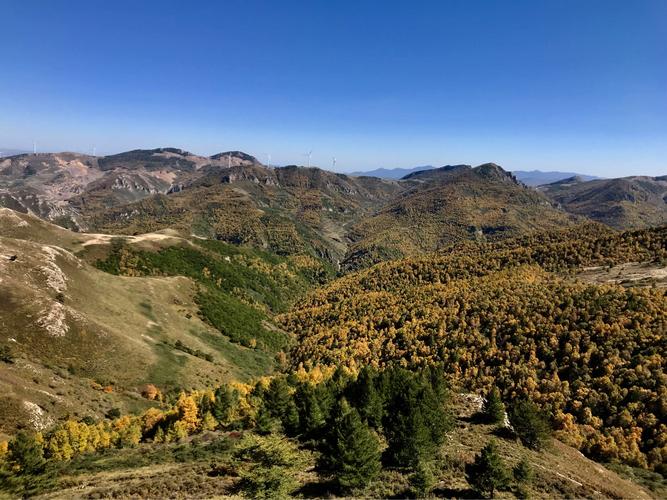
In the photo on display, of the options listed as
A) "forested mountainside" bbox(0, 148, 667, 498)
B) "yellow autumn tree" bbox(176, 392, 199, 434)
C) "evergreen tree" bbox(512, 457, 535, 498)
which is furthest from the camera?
"yellow autumn tree" bbox(176, 392, 199, 434)

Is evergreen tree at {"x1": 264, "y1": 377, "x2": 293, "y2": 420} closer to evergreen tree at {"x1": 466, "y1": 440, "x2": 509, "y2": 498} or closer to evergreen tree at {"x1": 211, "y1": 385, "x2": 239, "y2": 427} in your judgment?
evergreen tree at {"x1": 211, "y1": 385, "x2": 239, "y2": 427}

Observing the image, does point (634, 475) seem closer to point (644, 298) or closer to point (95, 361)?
point (644, 298)

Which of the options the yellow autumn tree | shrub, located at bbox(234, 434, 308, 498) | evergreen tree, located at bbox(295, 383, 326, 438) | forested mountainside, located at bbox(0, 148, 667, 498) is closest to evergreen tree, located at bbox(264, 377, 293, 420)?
forested mountainside, located at bbox(0, 148, 667, 498)

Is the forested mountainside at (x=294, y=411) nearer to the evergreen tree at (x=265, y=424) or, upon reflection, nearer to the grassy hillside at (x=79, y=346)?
the evergreen tree at (x=265, y=424)

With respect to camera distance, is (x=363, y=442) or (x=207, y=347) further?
(x=207, y=347)

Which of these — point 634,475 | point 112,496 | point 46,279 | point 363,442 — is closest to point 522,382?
point 634,475
